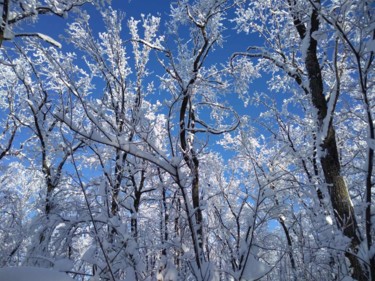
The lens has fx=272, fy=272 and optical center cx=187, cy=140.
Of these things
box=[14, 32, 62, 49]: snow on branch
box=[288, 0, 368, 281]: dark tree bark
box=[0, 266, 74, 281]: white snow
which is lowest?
box=[0, 266, 74, 281]: white snow

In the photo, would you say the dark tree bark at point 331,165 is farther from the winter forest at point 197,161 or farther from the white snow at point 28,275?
the white snow at point 28,275

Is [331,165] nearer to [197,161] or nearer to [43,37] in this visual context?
[197,161]

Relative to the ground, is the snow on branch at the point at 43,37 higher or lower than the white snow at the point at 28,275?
higher

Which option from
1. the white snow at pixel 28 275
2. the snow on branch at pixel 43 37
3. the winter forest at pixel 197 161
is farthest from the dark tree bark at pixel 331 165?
the snow on branch at pixel 43 37

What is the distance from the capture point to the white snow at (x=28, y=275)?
47.4 inches

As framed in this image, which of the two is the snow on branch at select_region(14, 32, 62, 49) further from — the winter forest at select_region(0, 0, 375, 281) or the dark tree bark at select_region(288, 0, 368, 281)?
A: the dark tree bark at select_region(288, 0, 368, 281)

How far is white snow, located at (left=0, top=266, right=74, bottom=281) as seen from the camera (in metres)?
1.21

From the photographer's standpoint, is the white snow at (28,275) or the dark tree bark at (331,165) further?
the dark tree bark at (331,165)

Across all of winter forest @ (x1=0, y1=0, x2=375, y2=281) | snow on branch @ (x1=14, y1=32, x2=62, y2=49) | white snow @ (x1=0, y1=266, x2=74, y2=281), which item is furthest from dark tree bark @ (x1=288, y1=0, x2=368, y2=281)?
snow on branch @ (x1=14, y1=32, x2=62, y2=49)

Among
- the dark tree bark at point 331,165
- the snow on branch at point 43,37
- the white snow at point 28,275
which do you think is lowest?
the white snow at point 28,275

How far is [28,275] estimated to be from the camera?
1243 millimetres

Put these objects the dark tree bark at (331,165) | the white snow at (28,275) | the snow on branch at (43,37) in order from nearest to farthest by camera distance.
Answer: the white snow at (28,275) → the dark tree bark at (331,165) → the snow on branch at (43,37)

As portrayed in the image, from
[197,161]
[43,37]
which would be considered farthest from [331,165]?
[43,37]

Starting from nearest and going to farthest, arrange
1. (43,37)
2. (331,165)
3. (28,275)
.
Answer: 1. (28,275)
2. (331,165)
3. (43,37)
